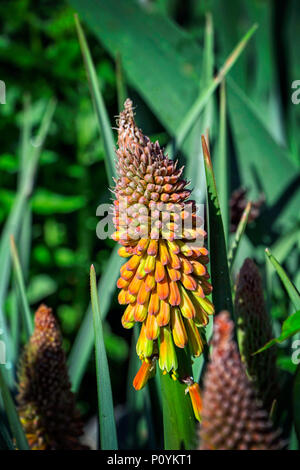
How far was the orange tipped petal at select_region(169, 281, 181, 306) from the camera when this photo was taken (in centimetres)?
68

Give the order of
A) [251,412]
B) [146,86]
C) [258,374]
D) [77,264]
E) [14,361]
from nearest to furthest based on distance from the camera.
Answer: [251,412] → [258,374] → [14,361] → [146,86] → [77,264]

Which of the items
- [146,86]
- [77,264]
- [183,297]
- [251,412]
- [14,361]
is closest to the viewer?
[251,412]

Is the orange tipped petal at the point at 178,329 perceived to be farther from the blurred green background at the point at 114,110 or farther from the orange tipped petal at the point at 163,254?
the blurred green background at the point at 114,110

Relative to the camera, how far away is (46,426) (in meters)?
0.88

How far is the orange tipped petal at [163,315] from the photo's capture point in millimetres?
683

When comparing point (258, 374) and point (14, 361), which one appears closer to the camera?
point (258, 374)

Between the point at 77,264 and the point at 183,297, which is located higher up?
the point at 77,264

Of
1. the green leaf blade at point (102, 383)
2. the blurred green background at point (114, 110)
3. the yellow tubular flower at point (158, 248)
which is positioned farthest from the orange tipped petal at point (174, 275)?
the blurred green background at point (114, 110)

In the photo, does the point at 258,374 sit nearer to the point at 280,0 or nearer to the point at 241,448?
the point at 241,448

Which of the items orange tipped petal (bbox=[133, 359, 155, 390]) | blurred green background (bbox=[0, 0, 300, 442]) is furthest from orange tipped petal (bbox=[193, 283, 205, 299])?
blurred green background (bbox=[0, 0, 300, 442])

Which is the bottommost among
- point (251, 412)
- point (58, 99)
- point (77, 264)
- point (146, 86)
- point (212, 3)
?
point (251, 412)

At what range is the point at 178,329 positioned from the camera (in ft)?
2.27
